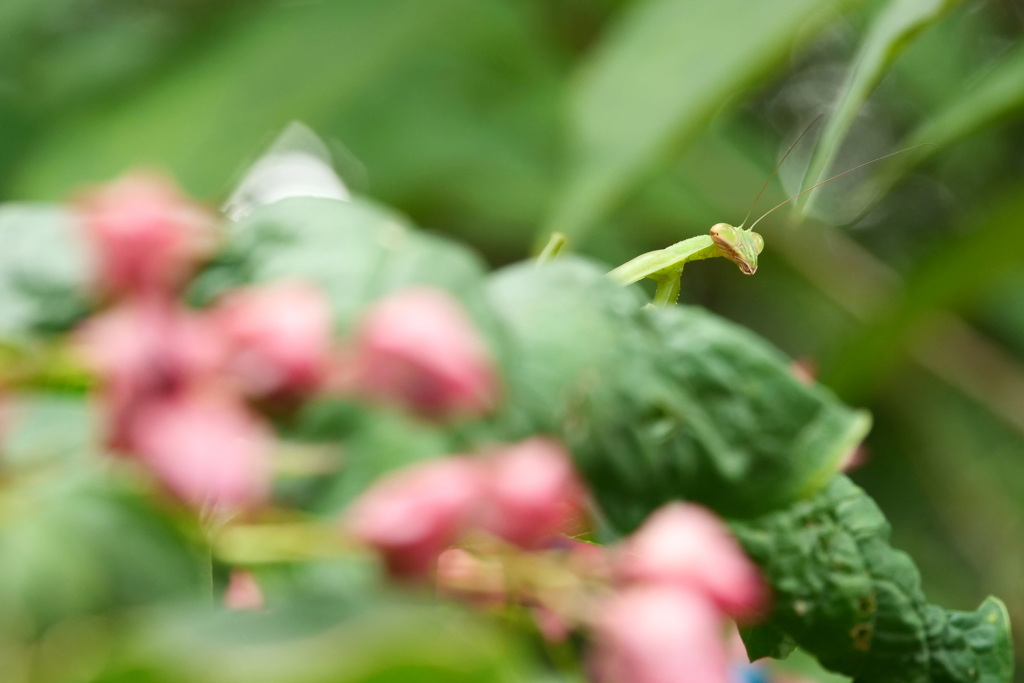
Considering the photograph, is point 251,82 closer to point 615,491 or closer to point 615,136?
point 615,136

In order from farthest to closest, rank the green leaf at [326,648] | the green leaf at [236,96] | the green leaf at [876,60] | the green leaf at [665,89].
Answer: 1. the green leaf at [236,96]
2. the green leaf at [665,89]
3. the green leaf at [876,60]
4. the green leaf at [326,648]

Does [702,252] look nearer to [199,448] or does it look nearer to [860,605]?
[860,605]

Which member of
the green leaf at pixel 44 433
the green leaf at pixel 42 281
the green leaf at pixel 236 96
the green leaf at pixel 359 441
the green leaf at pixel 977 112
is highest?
the green leaf at pixel 977 112

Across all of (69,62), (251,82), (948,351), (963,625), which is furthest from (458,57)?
(963,625)

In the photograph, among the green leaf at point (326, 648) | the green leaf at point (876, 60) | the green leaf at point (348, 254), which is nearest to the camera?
the green leaf at point (326, 648)

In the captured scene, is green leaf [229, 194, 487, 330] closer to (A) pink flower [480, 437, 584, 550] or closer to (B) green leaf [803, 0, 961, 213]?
(A) pink flower [480, 437, 584, 550]

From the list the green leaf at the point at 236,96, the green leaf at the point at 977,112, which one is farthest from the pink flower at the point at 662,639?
the green leaf at the point at 236,96

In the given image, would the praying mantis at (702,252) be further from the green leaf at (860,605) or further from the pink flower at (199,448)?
the pink flower at (199,448)
